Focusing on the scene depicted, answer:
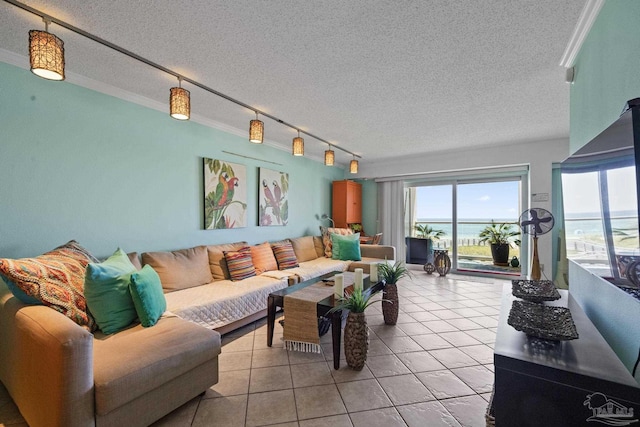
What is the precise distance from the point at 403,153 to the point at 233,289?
400 centimetres

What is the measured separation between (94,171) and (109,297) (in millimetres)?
1358

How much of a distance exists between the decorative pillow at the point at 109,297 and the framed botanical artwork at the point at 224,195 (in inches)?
63.2

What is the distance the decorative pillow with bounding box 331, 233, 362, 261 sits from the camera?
187 inches

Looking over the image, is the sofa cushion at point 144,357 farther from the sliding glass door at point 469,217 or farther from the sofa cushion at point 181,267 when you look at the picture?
the sliding glass door at point 469,217

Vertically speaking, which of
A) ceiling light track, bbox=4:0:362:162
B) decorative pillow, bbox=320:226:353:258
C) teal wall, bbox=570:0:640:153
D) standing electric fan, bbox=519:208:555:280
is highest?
ceiling light track, bbox=4:0:362:162

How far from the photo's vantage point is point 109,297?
1.76 metres

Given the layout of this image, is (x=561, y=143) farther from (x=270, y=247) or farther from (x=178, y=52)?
(x=178, y=52)

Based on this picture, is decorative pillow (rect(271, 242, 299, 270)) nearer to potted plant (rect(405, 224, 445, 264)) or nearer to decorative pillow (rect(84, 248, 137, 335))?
decorative pillow (rect(84, 248, 137, 335))

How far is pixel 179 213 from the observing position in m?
3.15

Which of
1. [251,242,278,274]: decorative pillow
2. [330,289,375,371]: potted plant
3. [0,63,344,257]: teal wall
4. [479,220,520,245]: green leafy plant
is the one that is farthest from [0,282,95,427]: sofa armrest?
[479,220,520,245]: green leafy plant

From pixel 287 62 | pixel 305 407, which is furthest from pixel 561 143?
pixel 305 407

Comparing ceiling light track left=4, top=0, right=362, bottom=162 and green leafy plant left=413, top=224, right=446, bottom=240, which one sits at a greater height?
ceiling light track left=4, top=0, right=362, bottom=162

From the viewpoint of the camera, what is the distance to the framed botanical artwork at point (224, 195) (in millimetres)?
3424

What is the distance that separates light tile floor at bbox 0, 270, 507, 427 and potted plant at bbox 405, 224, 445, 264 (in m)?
2.94
